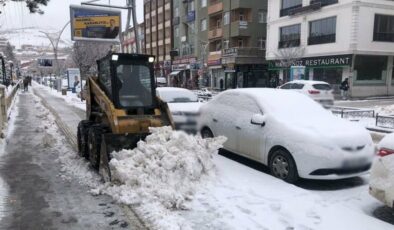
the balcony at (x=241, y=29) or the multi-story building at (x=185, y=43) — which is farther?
the multi-story building at (x=185, y=43)

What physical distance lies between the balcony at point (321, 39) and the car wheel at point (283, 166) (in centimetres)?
2792

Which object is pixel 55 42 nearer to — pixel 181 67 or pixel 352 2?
pixel 181 67

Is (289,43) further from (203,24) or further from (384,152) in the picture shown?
(384,152)

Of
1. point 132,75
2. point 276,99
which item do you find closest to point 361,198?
point 276,99

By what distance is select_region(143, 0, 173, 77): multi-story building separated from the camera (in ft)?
220

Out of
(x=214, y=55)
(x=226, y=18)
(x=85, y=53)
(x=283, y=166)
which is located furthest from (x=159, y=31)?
(x=283, y=166)

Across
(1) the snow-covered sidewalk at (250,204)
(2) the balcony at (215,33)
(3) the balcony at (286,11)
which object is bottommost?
(1) the snow-covered sidewalk at (250,204)

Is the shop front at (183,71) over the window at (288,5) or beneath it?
beneath

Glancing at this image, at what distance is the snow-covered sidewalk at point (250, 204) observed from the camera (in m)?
5.25

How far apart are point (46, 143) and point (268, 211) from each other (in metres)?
7.20

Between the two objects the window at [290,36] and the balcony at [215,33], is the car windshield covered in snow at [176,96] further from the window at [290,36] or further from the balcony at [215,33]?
the balcony at [215,33]

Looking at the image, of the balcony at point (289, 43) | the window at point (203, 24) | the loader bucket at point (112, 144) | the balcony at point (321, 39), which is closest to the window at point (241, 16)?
the balcony at point (289, 43)

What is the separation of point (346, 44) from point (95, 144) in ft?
91.2

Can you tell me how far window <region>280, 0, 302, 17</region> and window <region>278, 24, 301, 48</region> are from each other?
4.85 ft
